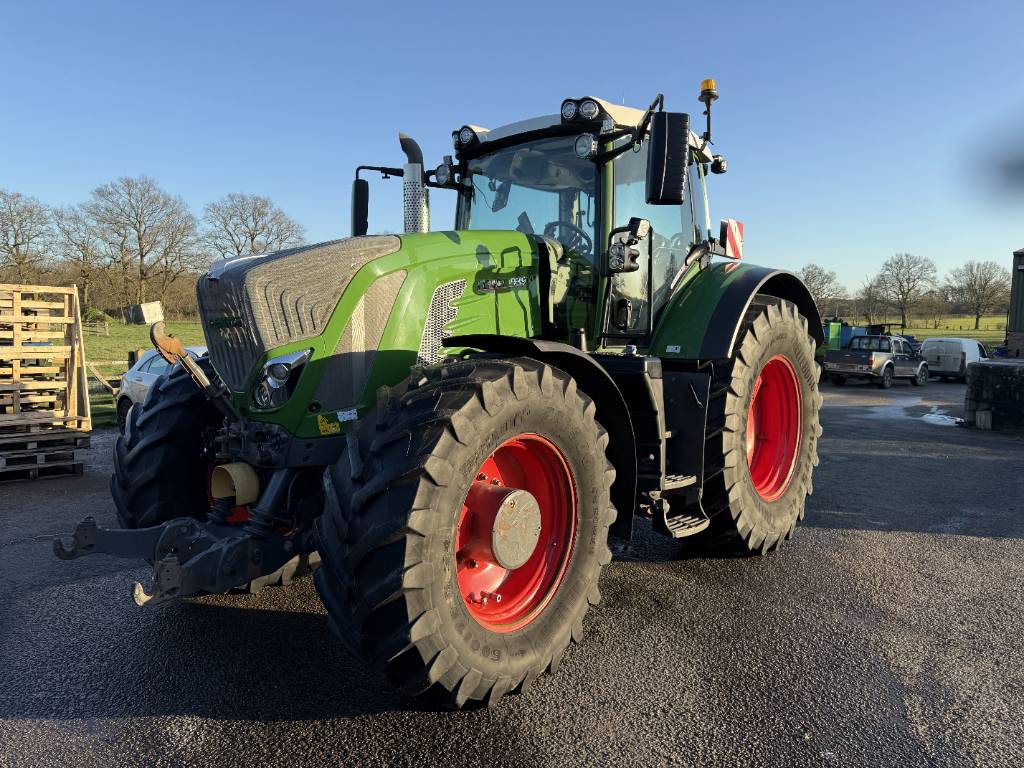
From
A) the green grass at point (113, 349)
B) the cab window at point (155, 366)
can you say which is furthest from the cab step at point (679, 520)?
the green grass at point (113, 349)

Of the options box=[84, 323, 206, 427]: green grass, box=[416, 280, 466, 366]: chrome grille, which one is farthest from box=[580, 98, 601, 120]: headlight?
box=[84, 323, 206, 427]: green grass

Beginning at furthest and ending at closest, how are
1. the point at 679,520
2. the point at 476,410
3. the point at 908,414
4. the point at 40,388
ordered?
the point at 908,414, the point at 40,388, the point at 679,520, the point at 476,410

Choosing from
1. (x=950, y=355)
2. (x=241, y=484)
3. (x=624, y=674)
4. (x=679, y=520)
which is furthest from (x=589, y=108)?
(x=950, y=355)

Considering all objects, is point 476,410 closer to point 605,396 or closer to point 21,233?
point 605,396

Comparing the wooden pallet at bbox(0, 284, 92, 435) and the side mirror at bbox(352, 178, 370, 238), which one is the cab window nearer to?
the wooden pallet at bbox(0, 284, 92, 435)

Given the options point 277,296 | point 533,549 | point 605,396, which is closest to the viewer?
point 533,549

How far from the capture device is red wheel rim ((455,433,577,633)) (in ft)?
9.73

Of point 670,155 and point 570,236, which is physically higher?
point 670,155

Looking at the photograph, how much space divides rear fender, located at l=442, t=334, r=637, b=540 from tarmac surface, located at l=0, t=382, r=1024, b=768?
642 mm

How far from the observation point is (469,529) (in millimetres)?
2963

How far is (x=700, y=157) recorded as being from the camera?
5094 mm

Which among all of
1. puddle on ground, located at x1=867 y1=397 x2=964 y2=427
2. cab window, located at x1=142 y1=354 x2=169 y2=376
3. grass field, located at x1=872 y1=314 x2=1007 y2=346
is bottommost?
puddle on ground, located at x1=867 y1=397 x2=964 y2=427

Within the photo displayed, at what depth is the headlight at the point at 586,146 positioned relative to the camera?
398cm

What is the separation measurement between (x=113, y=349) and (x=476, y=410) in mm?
27543
